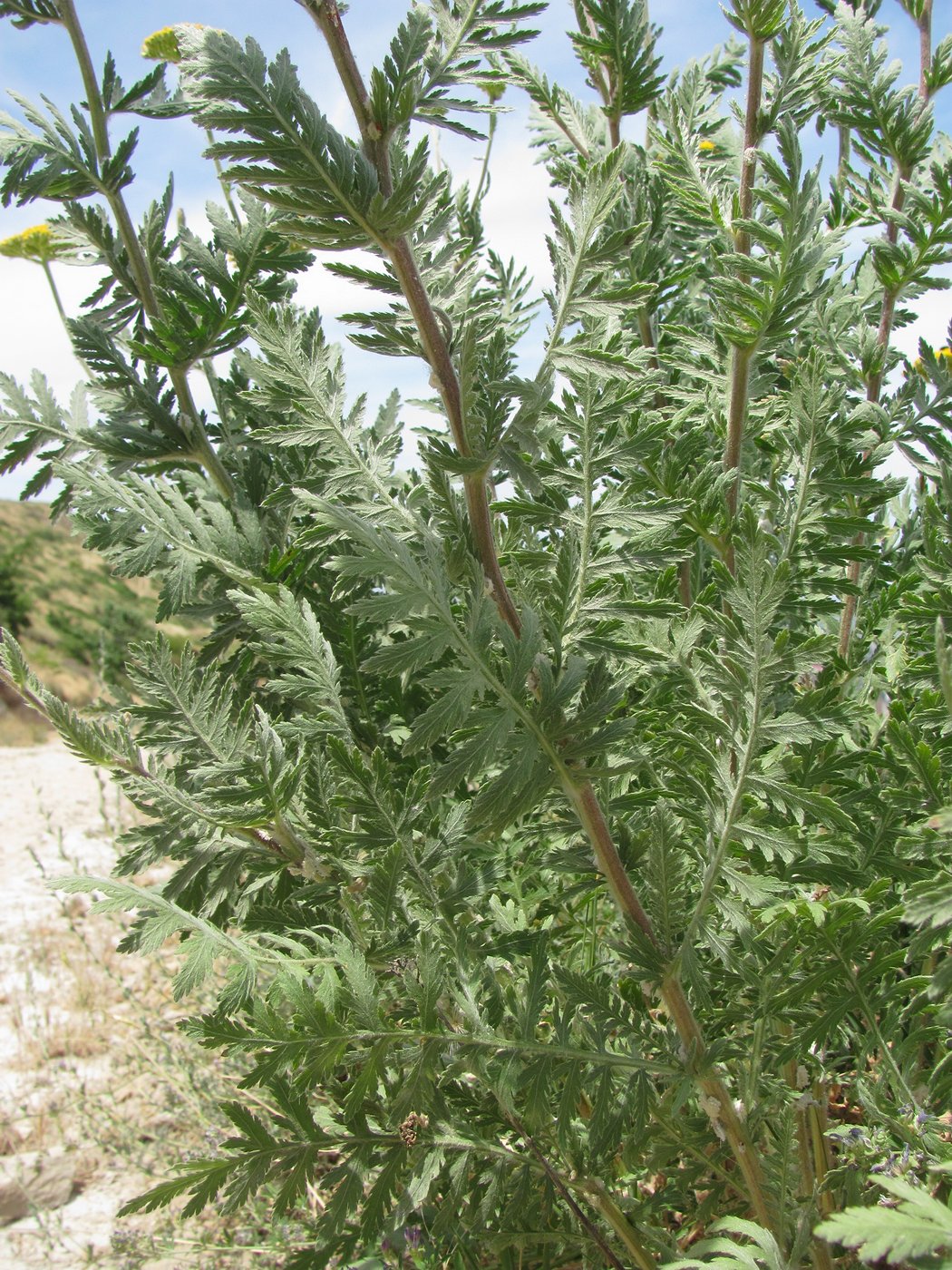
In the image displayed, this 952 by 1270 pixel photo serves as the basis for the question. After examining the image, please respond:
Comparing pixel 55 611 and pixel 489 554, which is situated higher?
pixel 489 554

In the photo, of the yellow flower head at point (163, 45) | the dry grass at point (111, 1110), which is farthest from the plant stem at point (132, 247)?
the dry grass at point (111, 1110)

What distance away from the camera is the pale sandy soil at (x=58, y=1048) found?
2.64m

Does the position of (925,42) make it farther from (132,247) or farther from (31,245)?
(31,245)

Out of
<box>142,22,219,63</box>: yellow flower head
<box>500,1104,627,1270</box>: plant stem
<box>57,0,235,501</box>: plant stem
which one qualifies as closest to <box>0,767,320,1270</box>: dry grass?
<box>500,1104,627,1270</box>: plant stem

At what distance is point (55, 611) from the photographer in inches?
779

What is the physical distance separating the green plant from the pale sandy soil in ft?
2.15

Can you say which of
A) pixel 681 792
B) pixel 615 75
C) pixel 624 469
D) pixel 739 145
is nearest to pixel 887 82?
pixel 739 145

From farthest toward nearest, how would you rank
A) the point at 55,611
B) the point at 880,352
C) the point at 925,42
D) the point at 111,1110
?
the point at 55,611
the point at 111,1110
the point at 925,42
the point at 880,352

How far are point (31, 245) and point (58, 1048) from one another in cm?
266

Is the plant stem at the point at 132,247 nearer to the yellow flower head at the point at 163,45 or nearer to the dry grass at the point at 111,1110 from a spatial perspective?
the yellow flower head at the point at 163,45

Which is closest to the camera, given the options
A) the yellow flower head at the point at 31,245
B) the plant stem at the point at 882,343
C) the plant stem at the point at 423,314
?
the plant stem at the point at 423,314

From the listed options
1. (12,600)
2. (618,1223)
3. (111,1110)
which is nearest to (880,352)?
(618,1223)

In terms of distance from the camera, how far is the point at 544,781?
997 millimetres

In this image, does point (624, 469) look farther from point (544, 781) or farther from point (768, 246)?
point (544, 781)
